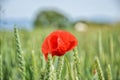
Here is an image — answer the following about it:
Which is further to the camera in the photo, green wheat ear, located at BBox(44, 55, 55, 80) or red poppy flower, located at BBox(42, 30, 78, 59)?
red poppy flower, located at BBox(42, 30, 78, 59)

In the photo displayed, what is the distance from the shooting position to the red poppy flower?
2.04ft

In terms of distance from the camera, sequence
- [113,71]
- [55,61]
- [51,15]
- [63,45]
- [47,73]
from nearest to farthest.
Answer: [47,73]
[63,45]
[55,61]
[113,71]
[51,15]

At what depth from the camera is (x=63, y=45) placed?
63cm

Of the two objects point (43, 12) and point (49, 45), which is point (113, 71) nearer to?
point (49, 45)

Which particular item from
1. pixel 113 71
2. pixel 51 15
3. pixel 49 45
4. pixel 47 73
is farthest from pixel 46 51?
pixel 51 15

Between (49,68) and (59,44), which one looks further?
(59,44)

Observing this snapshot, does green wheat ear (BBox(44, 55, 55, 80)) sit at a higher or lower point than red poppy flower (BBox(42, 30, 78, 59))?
lower

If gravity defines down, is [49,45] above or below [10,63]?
above

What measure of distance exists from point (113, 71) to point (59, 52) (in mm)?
624

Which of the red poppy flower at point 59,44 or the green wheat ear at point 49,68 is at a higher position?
the red poppy flower at point 59,44

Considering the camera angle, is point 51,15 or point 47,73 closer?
point 47,73

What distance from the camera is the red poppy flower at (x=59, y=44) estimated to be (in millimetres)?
621

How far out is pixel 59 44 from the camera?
2.07ft

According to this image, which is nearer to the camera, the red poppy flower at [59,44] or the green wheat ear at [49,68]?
the green wheat ear at [49,68]
